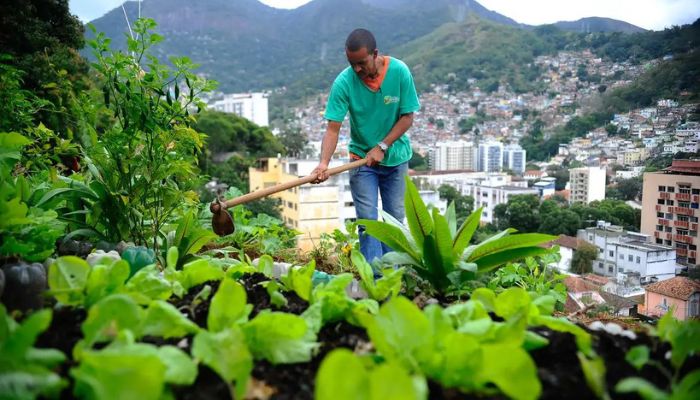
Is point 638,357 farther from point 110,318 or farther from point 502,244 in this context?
point 110,318

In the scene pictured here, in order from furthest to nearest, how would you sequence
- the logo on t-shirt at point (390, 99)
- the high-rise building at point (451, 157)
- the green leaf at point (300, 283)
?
the high-rise building at point (451, 157), the logo on t-shirt at point (390, 99), the green leaf at point (300, 283)

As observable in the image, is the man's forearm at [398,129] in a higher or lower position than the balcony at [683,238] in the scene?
higher

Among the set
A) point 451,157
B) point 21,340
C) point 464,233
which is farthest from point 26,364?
point 451,157

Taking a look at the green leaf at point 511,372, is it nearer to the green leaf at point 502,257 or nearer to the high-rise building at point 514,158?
the green leaf at point 502,257

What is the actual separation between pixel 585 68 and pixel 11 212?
26798mm

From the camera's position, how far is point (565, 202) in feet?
48.0

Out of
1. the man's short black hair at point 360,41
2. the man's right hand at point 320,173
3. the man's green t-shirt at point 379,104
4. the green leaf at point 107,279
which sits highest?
the man's short black hair at point 360,41

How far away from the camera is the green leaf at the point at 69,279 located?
1108mm

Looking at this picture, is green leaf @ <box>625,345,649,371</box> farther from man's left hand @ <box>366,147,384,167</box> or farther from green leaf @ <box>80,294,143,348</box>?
man's left hand @ <box>366,147,384,167</box>

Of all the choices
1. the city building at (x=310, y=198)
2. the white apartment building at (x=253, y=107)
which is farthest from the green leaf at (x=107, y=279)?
the white apartment building at (x=253, y=107)

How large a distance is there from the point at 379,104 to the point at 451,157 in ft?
115

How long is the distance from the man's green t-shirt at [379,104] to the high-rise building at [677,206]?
127 centimetres

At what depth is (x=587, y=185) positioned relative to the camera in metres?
11.8

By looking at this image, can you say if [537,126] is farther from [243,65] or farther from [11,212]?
[243,65]
